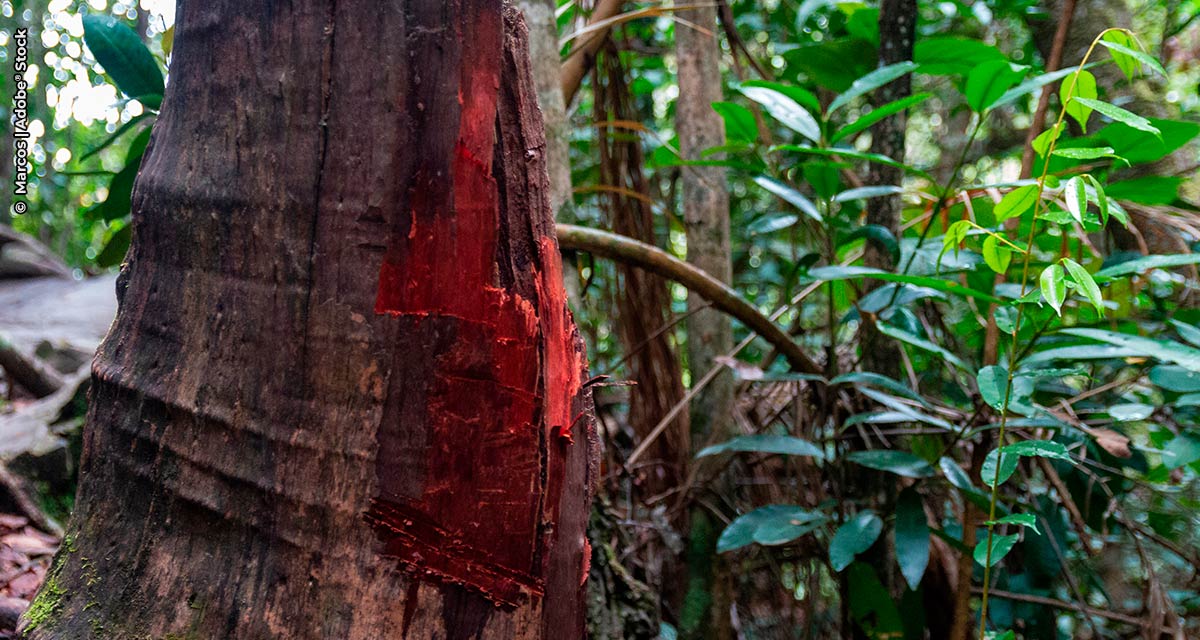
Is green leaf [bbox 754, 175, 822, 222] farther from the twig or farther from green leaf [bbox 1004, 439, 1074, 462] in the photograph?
the twig

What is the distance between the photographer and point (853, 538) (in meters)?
1.60

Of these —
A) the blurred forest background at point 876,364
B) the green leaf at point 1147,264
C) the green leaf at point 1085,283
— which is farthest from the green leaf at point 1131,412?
the green leaf at point 1085,283

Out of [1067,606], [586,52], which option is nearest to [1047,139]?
[1067,606]

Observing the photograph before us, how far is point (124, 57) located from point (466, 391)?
118 cm

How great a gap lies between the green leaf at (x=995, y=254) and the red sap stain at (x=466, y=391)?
30.7 inches

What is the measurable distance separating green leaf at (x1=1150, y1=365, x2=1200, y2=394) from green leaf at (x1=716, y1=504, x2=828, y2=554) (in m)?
0.72

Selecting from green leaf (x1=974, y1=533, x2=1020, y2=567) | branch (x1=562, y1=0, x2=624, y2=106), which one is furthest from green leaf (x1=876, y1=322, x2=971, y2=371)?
branch (x1=562, y1=0, x2=624, y2=106)

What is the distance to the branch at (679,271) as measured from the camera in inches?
70.1

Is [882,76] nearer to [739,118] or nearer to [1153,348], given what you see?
[739,118]

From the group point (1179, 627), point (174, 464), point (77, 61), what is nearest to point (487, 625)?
point (174, 464)

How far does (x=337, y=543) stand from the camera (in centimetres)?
92

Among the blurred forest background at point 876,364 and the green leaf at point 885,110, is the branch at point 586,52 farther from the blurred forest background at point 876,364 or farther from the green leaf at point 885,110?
the green leaf at point 885,110

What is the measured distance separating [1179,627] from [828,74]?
143 centimetres

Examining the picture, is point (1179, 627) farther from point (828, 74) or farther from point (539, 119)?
point (539, 119)
